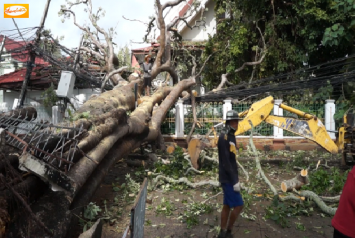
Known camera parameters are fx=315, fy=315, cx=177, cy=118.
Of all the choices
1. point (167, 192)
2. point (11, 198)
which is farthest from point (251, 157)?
point (11, 198)

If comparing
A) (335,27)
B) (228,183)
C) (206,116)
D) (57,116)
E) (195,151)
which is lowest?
(228,183)

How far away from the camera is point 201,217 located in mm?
5164

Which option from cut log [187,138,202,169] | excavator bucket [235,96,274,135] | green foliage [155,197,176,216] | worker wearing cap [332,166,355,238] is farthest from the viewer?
cut log [187,138,202,169]

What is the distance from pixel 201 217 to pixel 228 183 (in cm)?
109

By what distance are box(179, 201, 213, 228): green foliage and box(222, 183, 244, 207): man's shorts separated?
31.1 inches

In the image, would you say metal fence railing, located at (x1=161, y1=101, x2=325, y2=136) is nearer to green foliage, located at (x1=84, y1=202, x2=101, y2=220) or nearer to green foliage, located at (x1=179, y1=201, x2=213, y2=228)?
green foliage, located at (x1=179, y1=201, x2=213, y2=228)

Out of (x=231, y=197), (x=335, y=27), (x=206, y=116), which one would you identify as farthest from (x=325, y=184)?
(x=335, y=27)

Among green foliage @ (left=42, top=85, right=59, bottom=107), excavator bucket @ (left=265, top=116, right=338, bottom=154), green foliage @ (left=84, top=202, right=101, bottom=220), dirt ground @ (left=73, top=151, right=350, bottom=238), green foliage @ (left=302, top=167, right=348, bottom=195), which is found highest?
green foliage @ (left=42, top=85, right=59, bottom=107)

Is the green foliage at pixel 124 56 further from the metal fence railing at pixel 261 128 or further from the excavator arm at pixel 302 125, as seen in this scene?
the excavator arm at pixel 302 125

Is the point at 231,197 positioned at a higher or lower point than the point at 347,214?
lower

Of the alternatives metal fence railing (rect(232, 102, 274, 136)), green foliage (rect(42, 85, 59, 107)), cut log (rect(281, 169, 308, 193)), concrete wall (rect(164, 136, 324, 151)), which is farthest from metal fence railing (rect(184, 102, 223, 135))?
green foliage (rect(42, 85, 59, 107))

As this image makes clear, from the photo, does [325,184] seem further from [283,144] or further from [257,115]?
[283,144]

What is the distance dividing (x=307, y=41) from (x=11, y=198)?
492 inches

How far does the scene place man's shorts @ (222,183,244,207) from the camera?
14.2 feet
